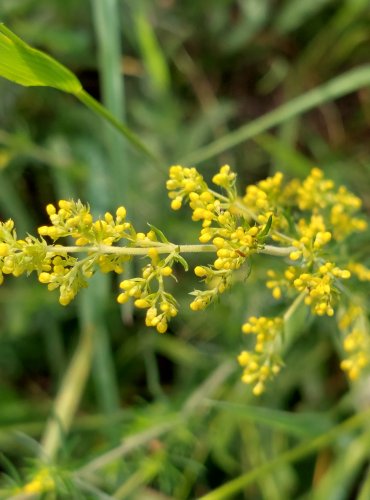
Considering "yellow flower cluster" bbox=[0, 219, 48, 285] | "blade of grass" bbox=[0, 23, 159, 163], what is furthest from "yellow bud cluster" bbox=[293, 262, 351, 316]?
"blade of grass" bbox=[0, 23, 159, 163]

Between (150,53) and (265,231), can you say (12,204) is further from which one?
(265,231)

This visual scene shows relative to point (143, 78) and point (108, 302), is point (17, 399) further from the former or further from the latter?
point (143, 78)

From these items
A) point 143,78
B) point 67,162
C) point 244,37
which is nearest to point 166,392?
point 67,162

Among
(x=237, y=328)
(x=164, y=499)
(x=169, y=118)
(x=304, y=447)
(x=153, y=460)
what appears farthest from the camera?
(x=169, y=118)

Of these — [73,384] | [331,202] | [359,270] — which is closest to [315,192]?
[331,202]

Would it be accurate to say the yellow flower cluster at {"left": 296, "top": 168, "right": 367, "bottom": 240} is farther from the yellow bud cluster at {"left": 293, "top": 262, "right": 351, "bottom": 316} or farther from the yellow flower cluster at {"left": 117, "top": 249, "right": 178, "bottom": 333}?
the yellow flower cluster at {"left": 117, "top": 249, "right": 178, "bottom": 333}

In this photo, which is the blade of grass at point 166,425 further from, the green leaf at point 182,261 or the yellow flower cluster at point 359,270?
the green leaf at point 182,261
